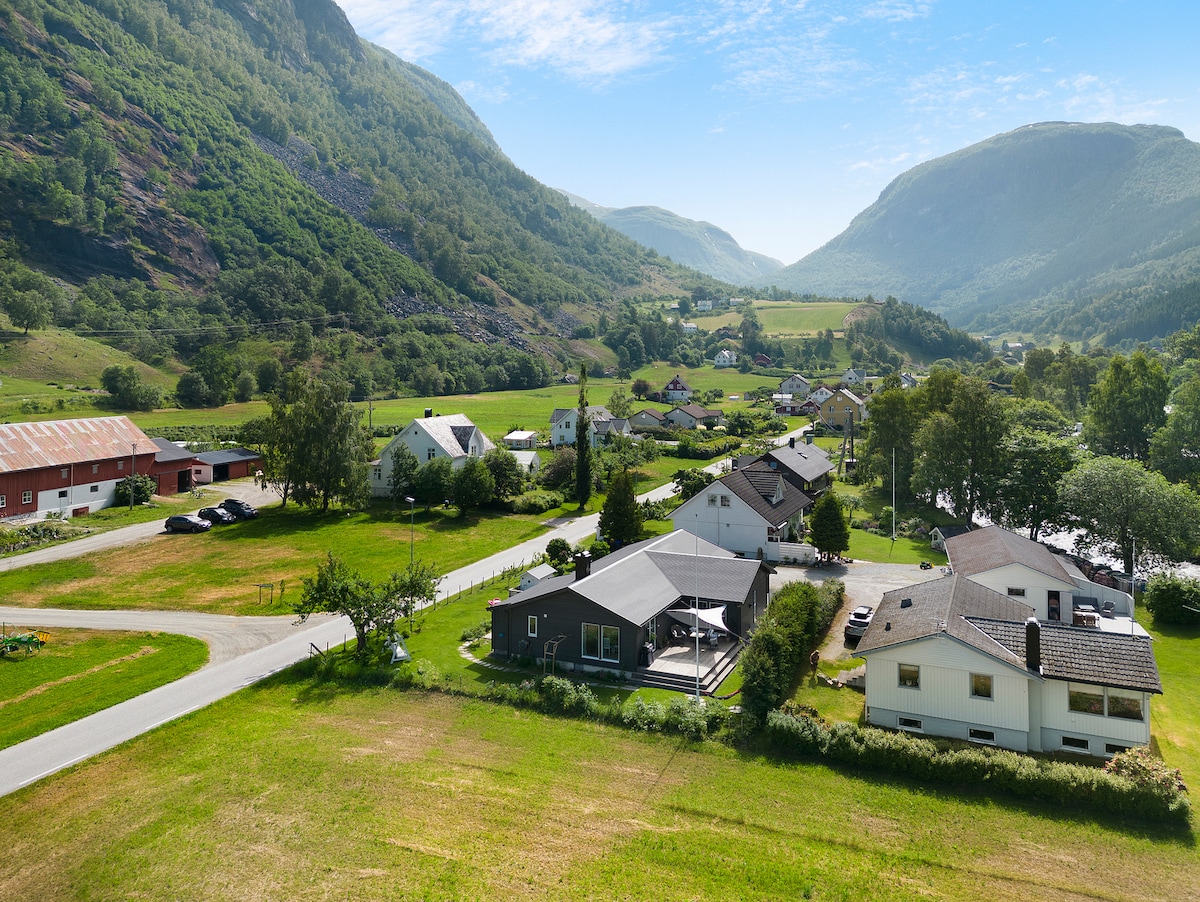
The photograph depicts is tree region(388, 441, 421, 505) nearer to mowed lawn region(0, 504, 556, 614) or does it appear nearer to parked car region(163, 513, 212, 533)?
mowed lawn region(0, 504, 556, 614)

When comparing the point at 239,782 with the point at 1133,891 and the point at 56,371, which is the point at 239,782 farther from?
the point at 56,371

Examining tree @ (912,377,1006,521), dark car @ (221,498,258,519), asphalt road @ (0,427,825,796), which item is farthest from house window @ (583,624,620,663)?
tree @ (912,377,1006,521)

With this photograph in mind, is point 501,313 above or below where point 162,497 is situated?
above

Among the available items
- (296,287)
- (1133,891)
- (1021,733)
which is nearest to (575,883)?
Result: (1133,891)

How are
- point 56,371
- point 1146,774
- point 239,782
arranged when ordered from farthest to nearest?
point 56,371
point 239,782
point 1146,774

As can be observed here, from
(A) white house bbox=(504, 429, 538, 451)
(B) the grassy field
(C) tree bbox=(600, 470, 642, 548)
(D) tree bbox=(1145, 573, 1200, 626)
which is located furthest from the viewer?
(A) white house bbox=(504, 429, 538, 451)

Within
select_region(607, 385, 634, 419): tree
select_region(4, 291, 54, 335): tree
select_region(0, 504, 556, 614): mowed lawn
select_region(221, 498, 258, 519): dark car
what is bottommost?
select_region(0, 504, 556, 614): mowed lawn

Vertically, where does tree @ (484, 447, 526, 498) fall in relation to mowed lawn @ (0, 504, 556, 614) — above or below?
above

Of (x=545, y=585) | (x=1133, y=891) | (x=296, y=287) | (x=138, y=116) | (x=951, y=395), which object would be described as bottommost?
(x=1133, y=891)
